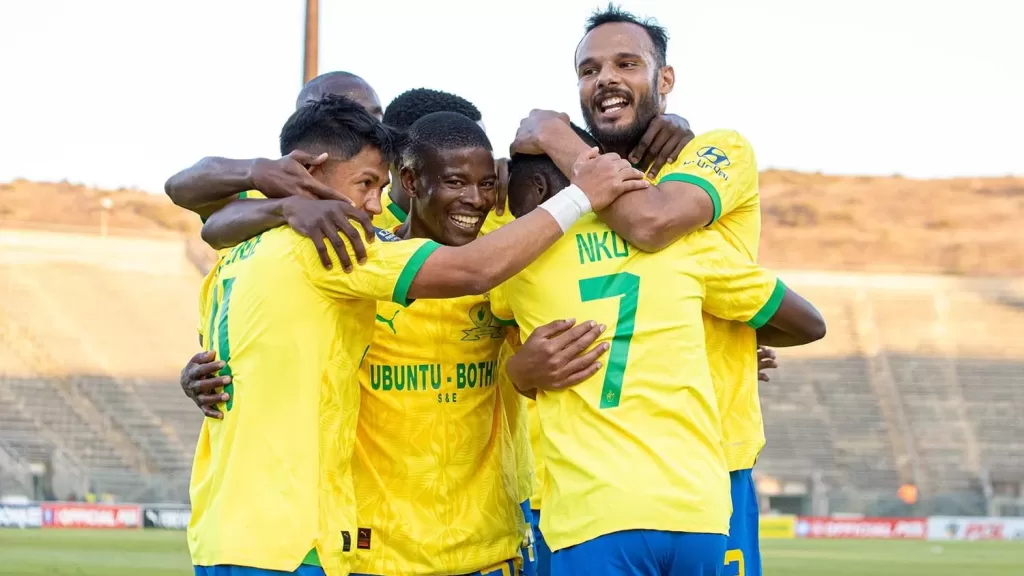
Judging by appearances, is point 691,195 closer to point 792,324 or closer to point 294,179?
point 792,324

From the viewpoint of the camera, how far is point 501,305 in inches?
159

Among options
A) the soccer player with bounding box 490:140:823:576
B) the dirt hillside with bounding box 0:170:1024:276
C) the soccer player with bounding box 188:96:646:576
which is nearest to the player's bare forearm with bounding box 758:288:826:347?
the soccer player with bounding box 490:140:823:576

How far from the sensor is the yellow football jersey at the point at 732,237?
3.91 m

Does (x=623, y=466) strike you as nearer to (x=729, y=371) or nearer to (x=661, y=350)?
(x=661, y=350)

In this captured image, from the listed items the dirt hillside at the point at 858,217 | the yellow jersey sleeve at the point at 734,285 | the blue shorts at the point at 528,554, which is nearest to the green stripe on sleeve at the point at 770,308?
the yellow jersey sleeve at the point at 734,285

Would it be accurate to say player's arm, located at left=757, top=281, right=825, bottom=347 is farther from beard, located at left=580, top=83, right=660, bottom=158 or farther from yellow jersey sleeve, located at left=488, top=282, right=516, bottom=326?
yellow jersey sleeve, located at left=488, top=282, right=516, bottom=326

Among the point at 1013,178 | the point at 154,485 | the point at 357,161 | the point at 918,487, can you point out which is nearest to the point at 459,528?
the point at 357,161

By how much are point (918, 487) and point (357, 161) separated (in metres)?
29.7

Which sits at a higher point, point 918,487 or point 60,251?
point 60,251

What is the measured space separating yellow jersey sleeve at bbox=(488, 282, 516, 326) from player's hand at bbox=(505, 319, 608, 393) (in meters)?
0.34

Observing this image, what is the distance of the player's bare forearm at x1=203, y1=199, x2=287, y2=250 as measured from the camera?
375cm

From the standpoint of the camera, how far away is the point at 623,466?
11.2 ft

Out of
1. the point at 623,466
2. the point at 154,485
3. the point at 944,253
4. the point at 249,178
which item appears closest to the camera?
the point at 623,466

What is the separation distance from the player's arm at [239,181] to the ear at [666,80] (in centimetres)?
130
